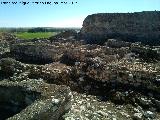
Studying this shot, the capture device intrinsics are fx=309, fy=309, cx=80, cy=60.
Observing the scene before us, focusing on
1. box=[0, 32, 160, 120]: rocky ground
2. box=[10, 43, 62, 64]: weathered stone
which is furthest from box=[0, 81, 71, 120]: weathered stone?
box=[10, 43, 62, 64]: weathered stone

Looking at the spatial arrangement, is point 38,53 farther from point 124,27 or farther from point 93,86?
point 124,27

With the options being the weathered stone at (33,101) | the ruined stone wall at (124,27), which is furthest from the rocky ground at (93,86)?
the ruined stone wall at (124,27)

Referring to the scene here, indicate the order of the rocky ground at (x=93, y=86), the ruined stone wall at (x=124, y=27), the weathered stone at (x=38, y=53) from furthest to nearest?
the ruined stone wall at (x=124, y=27), the weathered stone at (x=38, y=53), the rocky ground at (x=93, y=86)

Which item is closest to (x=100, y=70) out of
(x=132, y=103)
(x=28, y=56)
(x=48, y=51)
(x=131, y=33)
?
(x=132, y=103)

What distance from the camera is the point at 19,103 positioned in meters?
11.6

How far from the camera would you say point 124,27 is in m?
27.0

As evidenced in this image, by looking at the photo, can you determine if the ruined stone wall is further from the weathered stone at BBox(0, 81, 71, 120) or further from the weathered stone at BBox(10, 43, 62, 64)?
the weathered stone at BBox(0, 81, 71, 120)

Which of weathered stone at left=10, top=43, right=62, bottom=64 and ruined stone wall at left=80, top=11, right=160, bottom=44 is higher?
ruined stone wall at left=80, top=11, right=160, bottom=44

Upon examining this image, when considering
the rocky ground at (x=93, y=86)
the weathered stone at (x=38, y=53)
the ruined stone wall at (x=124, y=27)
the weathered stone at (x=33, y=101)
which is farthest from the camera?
the ruined stone wall at (x=124, y=27)

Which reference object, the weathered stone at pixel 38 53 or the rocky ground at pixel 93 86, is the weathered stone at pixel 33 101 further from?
the weathered stone at pixel 38 53

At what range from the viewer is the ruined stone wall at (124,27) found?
25.2 meters

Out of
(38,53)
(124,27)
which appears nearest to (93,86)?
(38,53)

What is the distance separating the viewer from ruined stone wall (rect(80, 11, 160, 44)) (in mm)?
25183

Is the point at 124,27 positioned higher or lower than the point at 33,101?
higher
